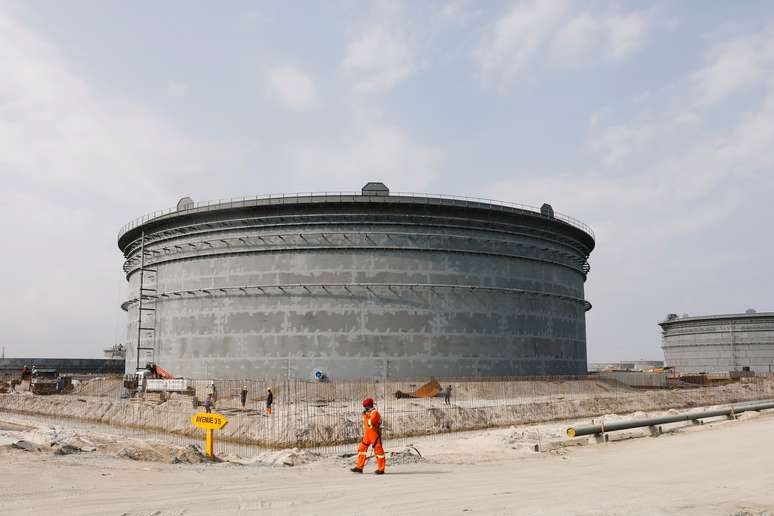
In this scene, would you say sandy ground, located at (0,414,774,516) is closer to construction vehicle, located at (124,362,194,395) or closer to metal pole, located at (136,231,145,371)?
construction vehicle, located at (124,362,194,395)

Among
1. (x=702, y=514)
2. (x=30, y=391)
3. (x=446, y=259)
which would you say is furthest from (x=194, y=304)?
(x=702, y=514)

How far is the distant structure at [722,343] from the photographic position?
224 ft

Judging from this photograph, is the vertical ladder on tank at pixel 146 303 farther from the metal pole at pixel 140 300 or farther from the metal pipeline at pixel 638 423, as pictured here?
the metal pipeline at pixel 638 423

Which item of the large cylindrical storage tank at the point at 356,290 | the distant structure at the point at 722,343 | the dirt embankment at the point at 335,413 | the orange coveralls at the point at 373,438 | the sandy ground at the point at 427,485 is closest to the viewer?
the sandy ground at the point at 427,485

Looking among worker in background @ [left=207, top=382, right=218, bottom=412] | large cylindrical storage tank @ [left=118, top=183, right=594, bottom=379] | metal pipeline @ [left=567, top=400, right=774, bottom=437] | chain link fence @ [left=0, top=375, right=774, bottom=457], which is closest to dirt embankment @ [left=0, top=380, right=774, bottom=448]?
chain link fence @ [left=0, top=375, right=774, bottom=457]

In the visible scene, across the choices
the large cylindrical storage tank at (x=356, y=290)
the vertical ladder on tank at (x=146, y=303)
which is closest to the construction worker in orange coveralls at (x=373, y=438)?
the large cylindrical storage tank at (x=356, y=290)

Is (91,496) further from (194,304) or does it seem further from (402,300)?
(194,304)

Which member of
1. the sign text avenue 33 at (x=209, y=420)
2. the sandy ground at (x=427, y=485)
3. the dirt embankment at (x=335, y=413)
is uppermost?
the sign text avenue 33 at (x=209, y=420)

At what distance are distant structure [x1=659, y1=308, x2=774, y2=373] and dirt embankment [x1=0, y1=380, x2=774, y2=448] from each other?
35.8m

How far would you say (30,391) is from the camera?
126 feet

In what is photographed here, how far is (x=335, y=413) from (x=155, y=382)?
Result: 13220 millimetres

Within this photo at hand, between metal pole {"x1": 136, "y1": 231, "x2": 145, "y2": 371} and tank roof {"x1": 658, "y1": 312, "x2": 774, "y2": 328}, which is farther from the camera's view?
tank roof {"x1": 658, "y1": 312, "x2": 774, "y2": 328}

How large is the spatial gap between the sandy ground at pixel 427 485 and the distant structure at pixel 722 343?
6052 cm

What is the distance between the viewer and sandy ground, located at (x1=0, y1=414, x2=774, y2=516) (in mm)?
9562
